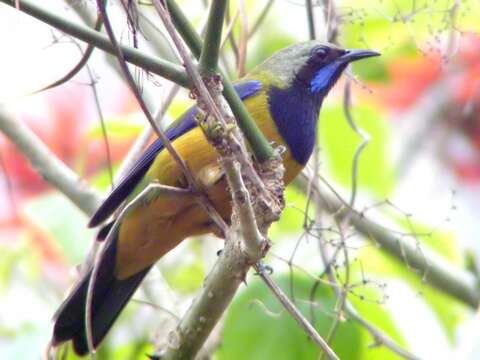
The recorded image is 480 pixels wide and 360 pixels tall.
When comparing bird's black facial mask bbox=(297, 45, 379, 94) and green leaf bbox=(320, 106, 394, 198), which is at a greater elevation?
bird's black facial mask bbox=(297, 45, 379, 94)

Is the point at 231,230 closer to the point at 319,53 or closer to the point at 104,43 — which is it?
the point at 104,43

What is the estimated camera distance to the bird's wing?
9.45 feet

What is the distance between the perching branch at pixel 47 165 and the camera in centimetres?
331

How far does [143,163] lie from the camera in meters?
3.05

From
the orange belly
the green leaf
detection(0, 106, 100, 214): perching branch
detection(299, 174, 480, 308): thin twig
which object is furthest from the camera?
the green leaf

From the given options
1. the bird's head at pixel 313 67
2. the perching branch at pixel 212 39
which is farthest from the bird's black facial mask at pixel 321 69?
the perching branch at pixel 212 39

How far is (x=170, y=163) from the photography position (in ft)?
9.92

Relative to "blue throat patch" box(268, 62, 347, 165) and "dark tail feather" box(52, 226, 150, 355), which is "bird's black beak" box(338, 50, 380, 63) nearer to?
"blue throat patch" box(268, 62, 347, 165)

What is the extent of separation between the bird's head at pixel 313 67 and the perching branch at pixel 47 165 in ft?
2.28

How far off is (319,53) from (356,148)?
74 cm

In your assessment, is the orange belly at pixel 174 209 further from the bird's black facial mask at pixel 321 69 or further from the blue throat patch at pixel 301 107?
the bird's black facial mask at pixel 321 69

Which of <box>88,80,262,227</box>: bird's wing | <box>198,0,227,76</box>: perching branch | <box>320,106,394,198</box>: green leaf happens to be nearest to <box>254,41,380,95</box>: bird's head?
<box>88,80,262,227</box>: bird's wing

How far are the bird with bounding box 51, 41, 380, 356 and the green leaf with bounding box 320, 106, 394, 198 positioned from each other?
643 millimetres

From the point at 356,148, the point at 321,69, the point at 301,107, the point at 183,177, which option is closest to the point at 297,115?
the point at 301,107
